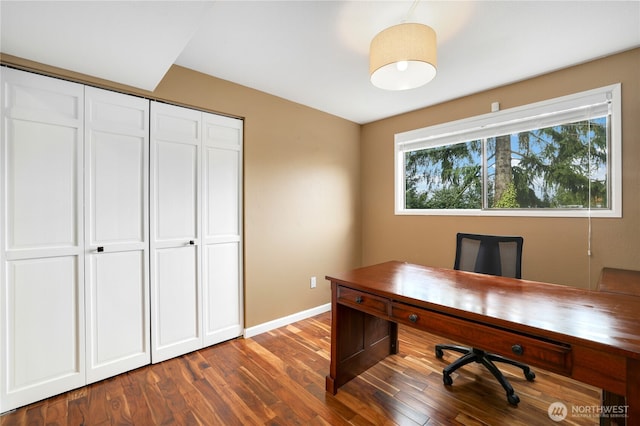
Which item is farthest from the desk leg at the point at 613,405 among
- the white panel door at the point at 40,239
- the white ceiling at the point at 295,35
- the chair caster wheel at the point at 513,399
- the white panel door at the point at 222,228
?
the white panel door at the point at 40,239

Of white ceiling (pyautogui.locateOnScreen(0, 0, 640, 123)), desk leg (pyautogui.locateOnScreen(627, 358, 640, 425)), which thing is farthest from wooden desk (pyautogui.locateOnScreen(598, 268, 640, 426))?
white ceiling (pyautogui.locateOnScreen(0, 0, 640, 123))

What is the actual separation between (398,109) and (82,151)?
3.10m

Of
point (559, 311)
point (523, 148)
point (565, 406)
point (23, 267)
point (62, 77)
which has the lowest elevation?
point (565, 406)

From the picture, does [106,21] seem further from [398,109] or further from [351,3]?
[398,109]

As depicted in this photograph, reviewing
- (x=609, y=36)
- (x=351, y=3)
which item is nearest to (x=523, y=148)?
(x=609, y=36)

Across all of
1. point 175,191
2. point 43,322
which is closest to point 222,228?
point 175,191

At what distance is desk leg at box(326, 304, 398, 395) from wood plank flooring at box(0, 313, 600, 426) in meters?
0.07

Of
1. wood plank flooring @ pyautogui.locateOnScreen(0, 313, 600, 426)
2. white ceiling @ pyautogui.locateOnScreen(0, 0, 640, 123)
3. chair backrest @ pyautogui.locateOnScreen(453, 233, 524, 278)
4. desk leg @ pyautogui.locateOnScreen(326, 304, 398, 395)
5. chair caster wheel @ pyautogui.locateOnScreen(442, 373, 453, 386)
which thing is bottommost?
wood plank flooring @ pyautogui.locateOnScreen(0, 313, 600, 426)

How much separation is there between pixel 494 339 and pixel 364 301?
713mm

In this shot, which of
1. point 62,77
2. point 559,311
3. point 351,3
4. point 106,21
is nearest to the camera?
point 559,311

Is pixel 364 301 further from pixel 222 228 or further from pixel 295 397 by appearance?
pixel 222 228

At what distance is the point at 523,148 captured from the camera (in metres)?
2.76

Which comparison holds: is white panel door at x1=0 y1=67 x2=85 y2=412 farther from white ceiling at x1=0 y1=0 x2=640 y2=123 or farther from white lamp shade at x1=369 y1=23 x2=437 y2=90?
white lamp shade at x1=369 y1=23 x2=437 y2=90

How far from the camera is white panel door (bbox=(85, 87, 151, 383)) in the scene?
6.65 ft
